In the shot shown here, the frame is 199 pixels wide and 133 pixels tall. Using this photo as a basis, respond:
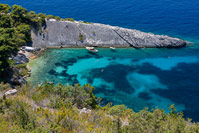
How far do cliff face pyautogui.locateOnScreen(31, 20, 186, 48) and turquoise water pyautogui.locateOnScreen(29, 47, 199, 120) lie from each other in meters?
2.49

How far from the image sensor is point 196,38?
2386 inches

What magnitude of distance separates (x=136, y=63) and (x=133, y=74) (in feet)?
16.9

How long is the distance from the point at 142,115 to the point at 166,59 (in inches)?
1249

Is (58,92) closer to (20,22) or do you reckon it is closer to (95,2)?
(20,22)

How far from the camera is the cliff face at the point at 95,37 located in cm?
5566

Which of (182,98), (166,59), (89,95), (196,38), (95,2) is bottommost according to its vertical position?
(182,98)

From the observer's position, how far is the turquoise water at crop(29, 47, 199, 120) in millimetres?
38250

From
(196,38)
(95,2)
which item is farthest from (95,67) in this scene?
(95,2)

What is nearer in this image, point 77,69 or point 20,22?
point 77,69

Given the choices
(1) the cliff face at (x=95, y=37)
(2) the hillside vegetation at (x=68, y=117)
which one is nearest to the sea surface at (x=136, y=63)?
(1) the cliff face at (x=95, y=37)

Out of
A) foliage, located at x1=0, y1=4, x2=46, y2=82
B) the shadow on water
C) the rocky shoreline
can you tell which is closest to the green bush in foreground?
the rocky shoreline

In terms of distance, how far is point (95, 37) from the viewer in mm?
57062

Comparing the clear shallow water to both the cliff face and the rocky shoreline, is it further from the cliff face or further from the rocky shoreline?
the rocky shoreline

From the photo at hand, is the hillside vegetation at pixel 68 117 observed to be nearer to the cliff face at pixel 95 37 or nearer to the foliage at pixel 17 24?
the foliage at pixel 17 24
